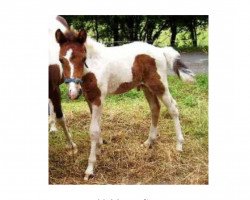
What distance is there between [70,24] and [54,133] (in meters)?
1.71

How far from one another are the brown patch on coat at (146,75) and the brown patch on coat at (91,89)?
609 mm

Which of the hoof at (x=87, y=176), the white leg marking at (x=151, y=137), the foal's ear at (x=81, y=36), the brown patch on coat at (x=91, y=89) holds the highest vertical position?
the foal's ear at (x=81, y=36)

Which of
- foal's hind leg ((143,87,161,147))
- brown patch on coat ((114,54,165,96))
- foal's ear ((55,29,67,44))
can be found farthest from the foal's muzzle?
foal's hind leg ((143,87,161,147))

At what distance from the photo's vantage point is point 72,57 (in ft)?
16.9

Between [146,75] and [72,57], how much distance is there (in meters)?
1.36

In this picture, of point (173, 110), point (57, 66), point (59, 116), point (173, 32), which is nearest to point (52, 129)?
point (59, 116)

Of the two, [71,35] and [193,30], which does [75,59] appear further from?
[193,30]

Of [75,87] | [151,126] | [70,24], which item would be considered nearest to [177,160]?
[151,126]

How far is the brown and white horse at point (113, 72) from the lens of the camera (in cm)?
517

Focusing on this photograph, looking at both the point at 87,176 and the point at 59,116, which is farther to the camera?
the point at 59,116

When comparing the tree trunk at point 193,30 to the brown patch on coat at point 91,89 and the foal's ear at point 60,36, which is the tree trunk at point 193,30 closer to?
the brown patch on coat at point 91,89

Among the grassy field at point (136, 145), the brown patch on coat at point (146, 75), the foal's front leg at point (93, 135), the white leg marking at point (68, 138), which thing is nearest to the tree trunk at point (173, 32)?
the brown patch on coat at point (146, 75)

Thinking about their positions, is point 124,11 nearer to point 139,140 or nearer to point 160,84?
point 160,84

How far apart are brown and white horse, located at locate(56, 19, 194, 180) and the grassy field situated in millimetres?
176
